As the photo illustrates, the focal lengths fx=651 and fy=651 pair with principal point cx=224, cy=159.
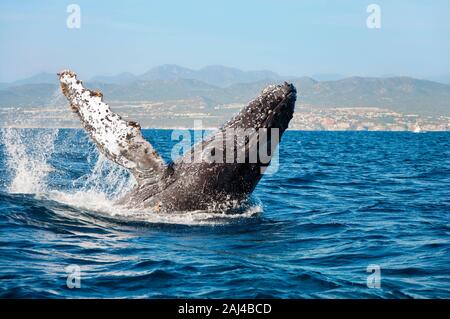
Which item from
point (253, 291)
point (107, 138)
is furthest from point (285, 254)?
point (107, 138)

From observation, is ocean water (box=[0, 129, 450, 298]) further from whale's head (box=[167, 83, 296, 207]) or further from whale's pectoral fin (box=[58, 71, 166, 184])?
whale's pectoral fin (box=[58, 71, 166, 184])

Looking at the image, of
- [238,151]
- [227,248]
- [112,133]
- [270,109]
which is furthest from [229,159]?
[227,248]

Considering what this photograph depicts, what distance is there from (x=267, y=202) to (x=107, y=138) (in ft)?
17.6

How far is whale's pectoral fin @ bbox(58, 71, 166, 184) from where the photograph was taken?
12.2 meters

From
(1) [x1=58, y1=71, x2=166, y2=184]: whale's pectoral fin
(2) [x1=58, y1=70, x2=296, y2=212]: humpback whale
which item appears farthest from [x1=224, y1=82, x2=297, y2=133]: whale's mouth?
(1) [x1=58, y1=71, x2=166, y2=184]: whale's pectoral fin

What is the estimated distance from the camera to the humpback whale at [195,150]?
12.3m

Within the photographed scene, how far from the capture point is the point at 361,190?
19.2 m

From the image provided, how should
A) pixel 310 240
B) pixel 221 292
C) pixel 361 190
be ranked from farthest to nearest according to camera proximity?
pixel 361 190 < pixel 310 240 < pixel 221 292

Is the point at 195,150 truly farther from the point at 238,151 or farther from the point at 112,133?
the point at 112,133

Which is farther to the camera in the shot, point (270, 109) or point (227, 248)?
point (270, 109)

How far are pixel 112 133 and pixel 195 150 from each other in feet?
5.28

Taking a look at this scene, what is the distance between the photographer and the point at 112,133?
40.1 feet

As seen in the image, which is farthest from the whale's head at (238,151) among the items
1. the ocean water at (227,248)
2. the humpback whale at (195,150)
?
the ocean water at (227,248)

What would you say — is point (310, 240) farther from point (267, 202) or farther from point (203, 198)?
point (267, 202)
